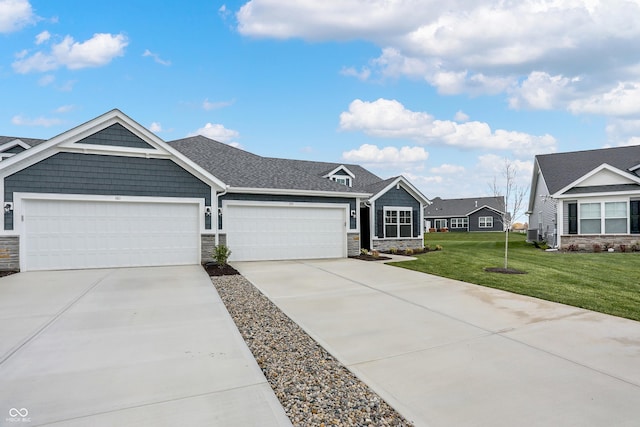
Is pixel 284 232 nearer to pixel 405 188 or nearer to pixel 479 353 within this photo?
pixel 405 188

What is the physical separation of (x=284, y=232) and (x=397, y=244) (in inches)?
282

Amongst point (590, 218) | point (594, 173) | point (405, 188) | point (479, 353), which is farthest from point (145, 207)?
point (594, 173)

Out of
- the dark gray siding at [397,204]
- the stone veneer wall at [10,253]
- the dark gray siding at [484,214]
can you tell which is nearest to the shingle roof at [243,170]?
the dark gray siding at [397,204]

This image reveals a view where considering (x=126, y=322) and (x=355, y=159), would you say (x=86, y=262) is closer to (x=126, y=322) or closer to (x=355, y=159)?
(x=126, y=322)

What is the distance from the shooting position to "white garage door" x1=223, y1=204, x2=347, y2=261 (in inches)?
508

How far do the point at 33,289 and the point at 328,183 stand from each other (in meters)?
10.8

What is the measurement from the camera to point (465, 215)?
45.4m

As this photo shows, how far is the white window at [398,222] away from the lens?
17.9 metres

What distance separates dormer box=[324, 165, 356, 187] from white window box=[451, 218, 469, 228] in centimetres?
3097

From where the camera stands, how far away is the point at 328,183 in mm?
15453

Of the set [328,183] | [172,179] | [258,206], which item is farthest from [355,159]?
[172,179]

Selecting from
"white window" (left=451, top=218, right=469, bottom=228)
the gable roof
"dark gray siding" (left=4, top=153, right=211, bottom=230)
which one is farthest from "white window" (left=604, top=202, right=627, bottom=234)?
"white window" (left=451, top=218, right=469, bottom=228)

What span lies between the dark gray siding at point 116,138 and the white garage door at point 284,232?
3.70 meters

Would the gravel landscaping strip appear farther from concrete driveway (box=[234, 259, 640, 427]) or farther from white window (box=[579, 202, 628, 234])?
white window (box=[579, 202, 628, 234])
